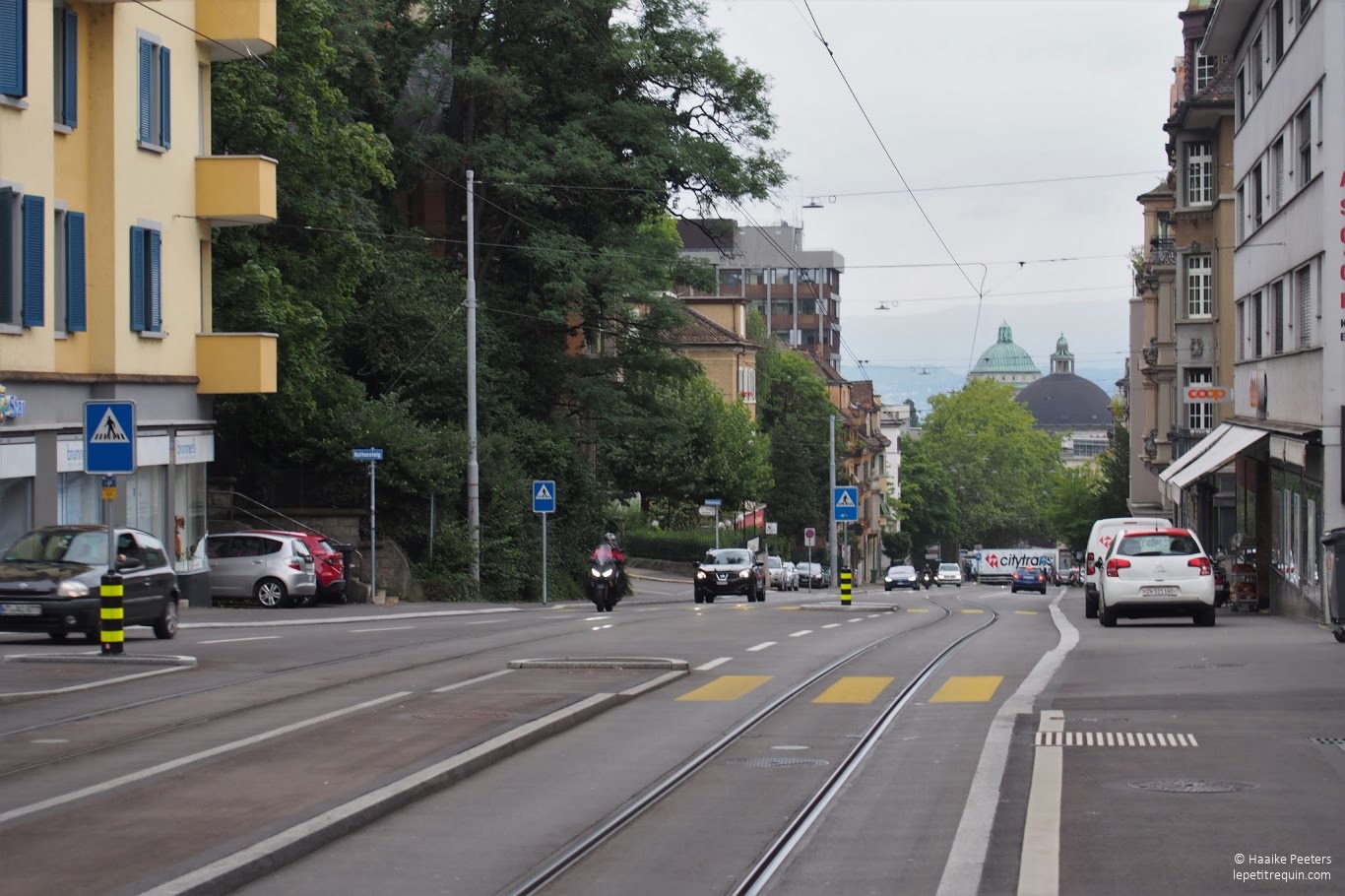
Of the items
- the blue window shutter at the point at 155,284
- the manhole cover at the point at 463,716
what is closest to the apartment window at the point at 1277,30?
the blue window shutter at the point at 155,284

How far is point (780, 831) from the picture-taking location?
9219 millimetres

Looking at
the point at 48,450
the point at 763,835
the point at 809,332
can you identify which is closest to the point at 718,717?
the point at 763,835

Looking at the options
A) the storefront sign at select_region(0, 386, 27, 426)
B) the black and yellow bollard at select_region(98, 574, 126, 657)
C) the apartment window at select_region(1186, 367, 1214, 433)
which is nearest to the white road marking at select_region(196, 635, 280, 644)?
Answer: the black and yellow bollard at select_region(98, 574, 126, 657)

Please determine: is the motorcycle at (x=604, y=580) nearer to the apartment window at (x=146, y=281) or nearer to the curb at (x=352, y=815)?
the apartment window at (x=146, y=281)

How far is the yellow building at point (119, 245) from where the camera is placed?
26.7 meters

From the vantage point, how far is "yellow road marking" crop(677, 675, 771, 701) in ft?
52.6

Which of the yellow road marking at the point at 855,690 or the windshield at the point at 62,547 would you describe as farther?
the windshield at the point at 62,547

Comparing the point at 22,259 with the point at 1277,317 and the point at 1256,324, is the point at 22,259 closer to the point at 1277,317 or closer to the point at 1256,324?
the point at 1277,317

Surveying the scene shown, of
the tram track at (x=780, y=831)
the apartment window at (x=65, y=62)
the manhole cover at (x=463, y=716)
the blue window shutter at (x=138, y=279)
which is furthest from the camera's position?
the blue window shutter at (x=138, y=279)

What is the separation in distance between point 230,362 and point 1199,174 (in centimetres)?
3155

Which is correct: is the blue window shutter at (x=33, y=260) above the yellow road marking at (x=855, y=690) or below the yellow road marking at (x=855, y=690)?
above

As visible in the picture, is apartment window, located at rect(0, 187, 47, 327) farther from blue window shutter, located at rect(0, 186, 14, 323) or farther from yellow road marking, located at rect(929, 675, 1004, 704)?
yellow road marking, located at rect(929, 675, 1004, 704)

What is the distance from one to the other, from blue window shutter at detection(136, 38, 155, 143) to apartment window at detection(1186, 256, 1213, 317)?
33133mm

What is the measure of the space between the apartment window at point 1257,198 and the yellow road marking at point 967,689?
23807mm
